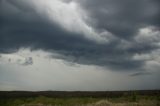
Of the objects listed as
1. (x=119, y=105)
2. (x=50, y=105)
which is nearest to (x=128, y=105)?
(x=119, y=105)

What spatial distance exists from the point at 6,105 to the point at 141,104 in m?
29.0

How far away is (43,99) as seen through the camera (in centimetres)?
6919

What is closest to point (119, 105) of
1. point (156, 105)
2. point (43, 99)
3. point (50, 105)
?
point (156, 105)

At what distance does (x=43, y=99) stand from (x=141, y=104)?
2432 cm

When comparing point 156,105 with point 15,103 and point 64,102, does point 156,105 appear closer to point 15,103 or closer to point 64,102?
point 64,102

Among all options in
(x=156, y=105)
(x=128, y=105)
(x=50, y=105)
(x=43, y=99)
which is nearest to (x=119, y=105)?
(x=128, y=105)

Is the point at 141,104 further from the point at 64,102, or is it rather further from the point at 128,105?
the point at 64,102

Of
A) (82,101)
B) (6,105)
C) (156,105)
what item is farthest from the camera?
(82,101)

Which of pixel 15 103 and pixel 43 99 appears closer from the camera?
pixel 15 103

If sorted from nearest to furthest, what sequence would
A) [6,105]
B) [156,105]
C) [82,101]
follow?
[156,105] → [6,105] → [82,101]

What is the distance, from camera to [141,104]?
58.8 m

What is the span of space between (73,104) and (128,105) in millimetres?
13497

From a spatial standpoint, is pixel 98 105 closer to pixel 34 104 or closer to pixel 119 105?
pixel 119 105

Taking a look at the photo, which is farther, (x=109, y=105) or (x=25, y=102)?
(x=25, y=102)
